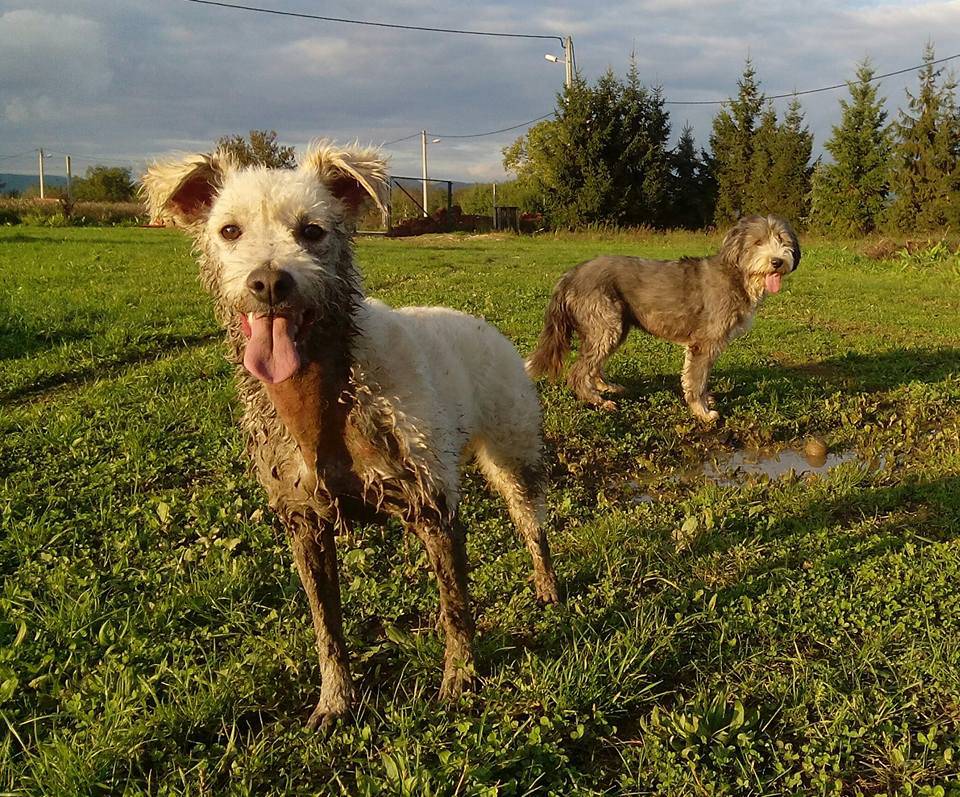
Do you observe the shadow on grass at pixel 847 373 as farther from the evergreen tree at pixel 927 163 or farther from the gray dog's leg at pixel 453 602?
the evergreen tree at pixel 927 163

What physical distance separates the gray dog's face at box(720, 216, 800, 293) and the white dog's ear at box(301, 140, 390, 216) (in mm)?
5405

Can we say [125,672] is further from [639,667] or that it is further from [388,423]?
[639,667]

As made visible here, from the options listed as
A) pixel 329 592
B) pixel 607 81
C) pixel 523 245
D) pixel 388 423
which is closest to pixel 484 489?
pixel 329 592

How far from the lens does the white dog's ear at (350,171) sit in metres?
2.60

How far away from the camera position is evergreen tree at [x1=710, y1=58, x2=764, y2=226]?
3450cm

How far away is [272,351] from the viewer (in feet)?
7.54

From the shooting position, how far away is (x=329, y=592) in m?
2.88

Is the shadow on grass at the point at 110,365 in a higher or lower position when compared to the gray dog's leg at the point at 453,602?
higher

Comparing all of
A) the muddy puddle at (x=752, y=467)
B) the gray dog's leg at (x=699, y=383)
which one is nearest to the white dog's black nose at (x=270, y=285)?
the muddy puddle at (x=752, y=467)

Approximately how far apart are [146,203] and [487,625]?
7.72 feet

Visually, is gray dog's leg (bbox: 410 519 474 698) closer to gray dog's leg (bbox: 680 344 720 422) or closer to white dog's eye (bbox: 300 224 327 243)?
white dog's eye (bbox: 300 224 327 243)

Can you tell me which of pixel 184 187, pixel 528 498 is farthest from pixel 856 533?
pixel 184 187

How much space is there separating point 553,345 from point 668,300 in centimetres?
127

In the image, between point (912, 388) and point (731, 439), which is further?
point (912, 388)
